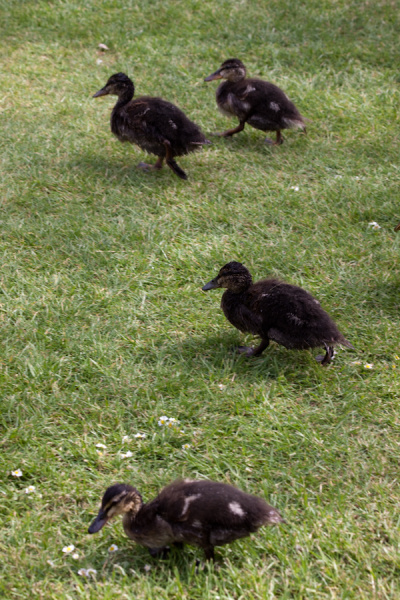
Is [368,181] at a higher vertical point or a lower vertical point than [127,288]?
higher

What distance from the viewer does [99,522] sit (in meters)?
3.02

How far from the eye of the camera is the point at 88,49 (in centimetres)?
884

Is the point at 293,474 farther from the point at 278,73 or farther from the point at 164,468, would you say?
the point at 278,73

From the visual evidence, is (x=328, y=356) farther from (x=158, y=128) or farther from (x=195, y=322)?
(x=158, y=128)

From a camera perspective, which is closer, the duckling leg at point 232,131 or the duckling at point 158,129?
the duckling at point 158,129

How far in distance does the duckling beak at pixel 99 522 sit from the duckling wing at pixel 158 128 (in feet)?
13.0

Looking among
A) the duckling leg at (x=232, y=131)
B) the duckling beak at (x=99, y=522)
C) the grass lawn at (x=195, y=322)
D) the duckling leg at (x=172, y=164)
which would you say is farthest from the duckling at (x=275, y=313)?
the duckling leg at (x=232, y=131)

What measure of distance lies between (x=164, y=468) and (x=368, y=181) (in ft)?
12.6

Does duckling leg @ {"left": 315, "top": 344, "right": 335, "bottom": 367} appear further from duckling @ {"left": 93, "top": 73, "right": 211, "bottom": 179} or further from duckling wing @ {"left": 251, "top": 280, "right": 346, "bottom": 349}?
duckling @ {"left": 93, "top": 73, "right": 211, "bottom": 179}

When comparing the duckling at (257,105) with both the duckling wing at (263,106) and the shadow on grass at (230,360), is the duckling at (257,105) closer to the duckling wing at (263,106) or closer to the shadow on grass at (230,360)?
the duckling wing at (263,106)

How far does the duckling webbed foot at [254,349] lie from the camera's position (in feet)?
14.2

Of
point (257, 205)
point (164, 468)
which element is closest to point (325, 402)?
point (164, 468)

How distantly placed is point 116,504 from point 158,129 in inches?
158

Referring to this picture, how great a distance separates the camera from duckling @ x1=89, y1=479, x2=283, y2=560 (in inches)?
115
